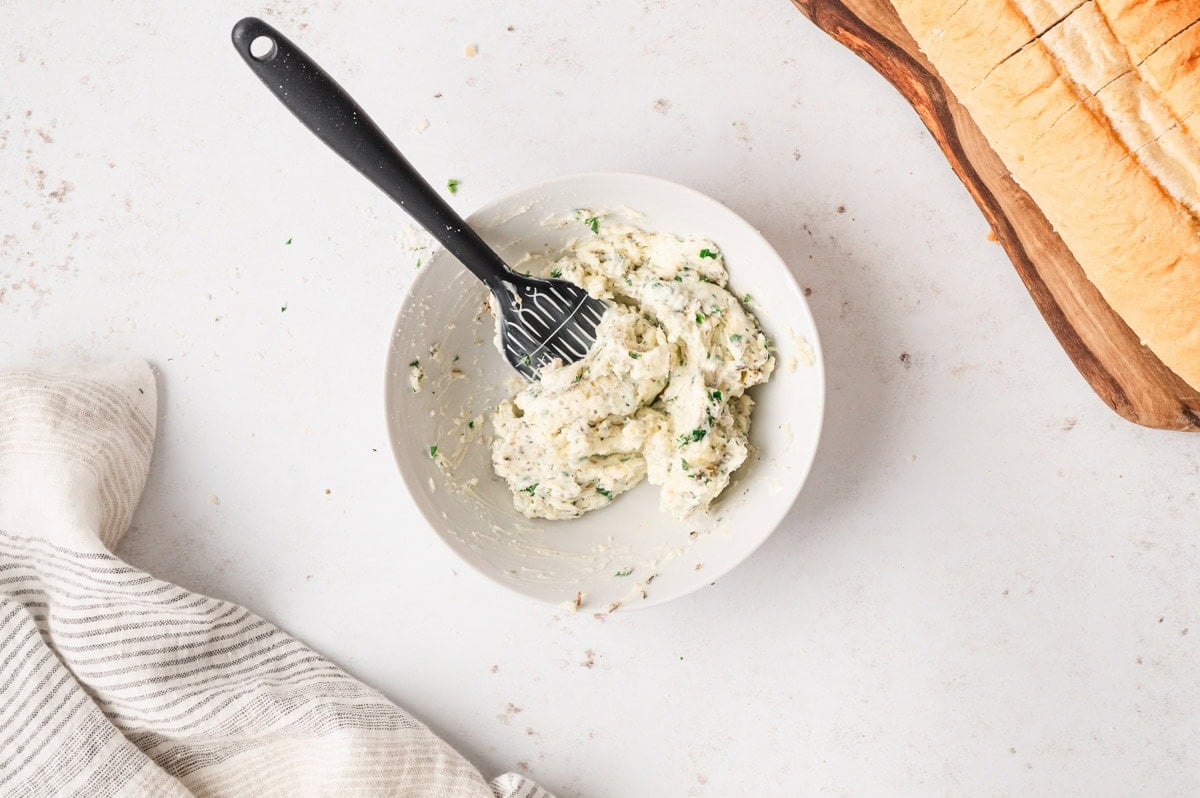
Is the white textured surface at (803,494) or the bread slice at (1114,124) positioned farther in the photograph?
the white textured surface at (803,494)

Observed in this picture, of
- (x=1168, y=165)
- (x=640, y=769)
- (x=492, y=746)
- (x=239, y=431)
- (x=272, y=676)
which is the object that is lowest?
(x=640, y=769)

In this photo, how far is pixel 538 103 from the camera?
1904 millimetres

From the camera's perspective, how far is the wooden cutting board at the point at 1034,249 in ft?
5.51

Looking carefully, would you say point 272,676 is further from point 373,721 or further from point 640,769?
point 640,769

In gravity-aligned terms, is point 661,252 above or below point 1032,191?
above

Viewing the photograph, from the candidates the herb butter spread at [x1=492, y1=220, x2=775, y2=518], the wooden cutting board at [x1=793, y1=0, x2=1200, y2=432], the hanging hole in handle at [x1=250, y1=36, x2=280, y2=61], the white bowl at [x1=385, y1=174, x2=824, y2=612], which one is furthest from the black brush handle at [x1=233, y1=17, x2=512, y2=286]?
Result: the wooden cutting board at [x1=793, y1=0, x2=1200, y2=432]

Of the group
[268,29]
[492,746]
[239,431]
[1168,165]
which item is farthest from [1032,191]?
[239,431]

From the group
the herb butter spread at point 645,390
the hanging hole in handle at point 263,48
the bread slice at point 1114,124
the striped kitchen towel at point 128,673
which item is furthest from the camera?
the striped kitchen towel at point 128,673

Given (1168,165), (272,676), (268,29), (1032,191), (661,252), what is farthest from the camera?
(272,676)

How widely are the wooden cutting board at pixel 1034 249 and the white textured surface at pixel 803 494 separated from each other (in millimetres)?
89

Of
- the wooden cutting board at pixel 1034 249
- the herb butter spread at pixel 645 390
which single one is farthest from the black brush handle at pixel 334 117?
the wooden cutting board at pixel 1034 249

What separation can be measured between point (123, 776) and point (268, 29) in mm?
1474

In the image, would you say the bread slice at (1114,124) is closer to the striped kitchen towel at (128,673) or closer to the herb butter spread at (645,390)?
the herb butter spread at (645,390)

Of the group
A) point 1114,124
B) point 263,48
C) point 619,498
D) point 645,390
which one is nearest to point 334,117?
point 263,48
